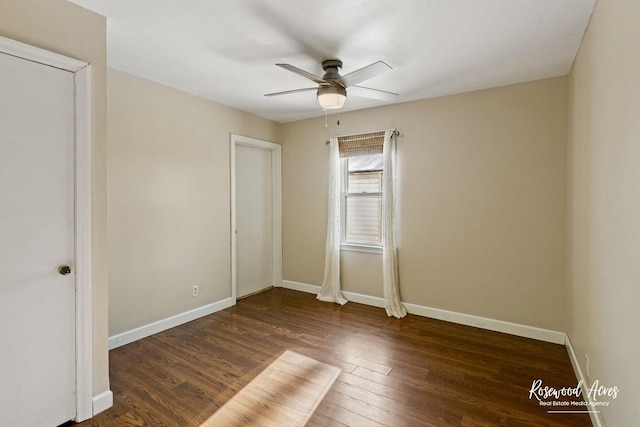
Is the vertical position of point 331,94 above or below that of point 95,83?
above

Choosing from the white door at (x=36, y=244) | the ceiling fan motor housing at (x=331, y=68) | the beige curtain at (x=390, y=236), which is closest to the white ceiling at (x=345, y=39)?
the ceiling fan motor housing at (x=331, y=68)

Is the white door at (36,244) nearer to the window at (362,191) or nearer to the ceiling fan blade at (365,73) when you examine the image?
the ceiling fan blade at (365,73)

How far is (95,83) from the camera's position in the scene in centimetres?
193

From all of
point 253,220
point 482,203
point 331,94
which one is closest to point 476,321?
point 482,203

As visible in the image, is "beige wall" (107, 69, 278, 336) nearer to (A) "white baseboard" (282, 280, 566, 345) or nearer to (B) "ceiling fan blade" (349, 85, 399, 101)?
(B) "ceiling fan blade" (349, 85, 399, 101)

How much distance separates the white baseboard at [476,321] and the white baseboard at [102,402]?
281 centimetres

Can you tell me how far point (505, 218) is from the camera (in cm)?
314

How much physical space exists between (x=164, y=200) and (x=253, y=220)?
59.0 inches

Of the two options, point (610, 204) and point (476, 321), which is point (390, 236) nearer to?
point (476, 321)

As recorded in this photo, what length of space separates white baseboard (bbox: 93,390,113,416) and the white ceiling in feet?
8.22

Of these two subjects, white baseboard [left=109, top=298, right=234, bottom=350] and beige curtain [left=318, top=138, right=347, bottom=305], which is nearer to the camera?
white baseboard [left=109, top=298, right=234, bottom=350]

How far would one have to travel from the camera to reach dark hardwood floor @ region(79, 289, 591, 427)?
1.94 meters

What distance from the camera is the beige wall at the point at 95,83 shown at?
1771 mm

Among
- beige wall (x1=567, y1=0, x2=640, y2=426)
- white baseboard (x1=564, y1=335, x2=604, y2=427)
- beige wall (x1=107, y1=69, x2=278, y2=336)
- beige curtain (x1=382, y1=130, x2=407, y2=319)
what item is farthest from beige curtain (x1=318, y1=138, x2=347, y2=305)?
beige wall (x1=567, y1=0, x2=640, y2=426)
